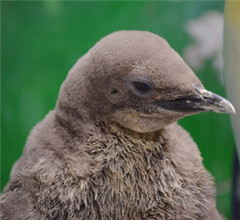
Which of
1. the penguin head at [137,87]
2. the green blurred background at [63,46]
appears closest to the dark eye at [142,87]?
the penguin head at [137,87]

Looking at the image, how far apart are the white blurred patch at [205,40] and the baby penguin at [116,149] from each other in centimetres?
36

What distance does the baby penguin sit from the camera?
25.8 inches

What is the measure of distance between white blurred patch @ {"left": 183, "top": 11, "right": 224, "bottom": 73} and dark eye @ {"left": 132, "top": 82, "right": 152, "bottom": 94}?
41cm

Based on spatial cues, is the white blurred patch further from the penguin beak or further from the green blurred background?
the penguin beak

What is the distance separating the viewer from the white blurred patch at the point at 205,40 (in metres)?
1.03

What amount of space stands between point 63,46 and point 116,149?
417 millimetres

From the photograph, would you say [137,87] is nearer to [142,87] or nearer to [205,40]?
[142,87]

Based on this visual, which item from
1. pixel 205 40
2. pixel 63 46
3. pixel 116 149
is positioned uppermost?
pixel 205 40

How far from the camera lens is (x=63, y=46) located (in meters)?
1.01

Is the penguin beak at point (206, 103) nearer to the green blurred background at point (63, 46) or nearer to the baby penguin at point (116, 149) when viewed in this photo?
the baby penguin at point (116, 149)

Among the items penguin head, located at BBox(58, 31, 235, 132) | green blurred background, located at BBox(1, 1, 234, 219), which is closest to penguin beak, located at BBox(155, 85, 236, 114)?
penguin head, located at BBox(58, 31, 235, 132)

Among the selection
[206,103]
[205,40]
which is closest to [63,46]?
[205,40]

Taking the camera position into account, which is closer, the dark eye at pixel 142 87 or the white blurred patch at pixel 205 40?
the dark eye at pixel 142 87

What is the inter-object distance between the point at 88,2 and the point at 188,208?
0.58 m
